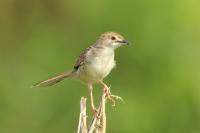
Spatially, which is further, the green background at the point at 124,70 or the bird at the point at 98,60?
the green background at the point at 124,70

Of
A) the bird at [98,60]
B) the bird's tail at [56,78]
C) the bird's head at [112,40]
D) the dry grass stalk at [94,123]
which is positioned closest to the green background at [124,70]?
the bird's tail at [56,78]

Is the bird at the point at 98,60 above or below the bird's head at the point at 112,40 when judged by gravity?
below

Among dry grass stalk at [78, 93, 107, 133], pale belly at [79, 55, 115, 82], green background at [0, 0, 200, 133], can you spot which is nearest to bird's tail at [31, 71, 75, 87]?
pale belly at [79, 55, 115, 82]

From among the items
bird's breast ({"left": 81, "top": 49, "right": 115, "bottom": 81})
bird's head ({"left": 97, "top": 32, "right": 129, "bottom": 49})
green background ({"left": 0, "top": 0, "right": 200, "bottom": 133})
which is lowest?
green background ({"left": 0, "top": 0, "right": 200, "bottom": 133})

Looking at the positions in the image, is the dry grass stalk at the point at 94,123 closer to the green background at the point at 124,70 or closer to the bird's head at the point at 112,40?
the bird's head at the point at 112,40

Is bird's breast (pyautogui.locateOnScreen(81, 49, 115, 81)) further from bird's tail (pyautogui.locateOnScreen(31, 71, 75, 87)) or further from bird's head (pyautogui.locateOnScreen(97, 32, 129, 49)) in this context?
bird's tail (pyautogui.locateOnScreen(31, 71, 75, 87))

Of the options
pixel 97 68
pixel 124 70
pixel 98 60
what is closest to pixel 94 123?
pixel 97 68

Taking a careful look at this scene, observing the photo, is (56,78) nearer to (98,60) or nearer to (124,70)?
(98,60)
